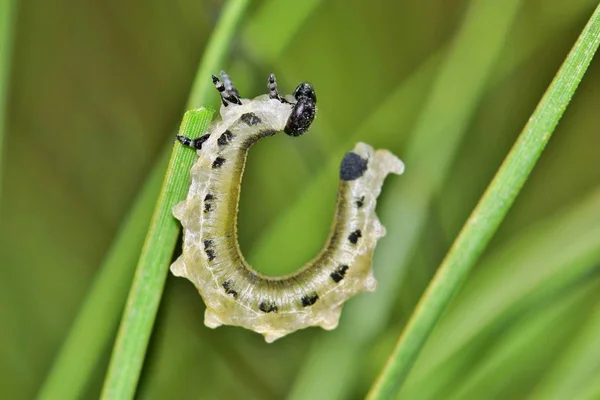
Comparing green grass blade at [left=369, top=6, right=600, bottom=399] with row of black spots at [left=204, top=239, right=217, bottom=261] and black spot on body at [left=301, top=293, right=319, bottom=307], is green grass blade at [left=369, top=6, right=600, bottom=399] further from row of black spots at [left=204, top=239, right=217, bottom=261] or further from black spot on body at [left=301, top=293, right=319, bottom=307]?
row of black spots at [left=204, top=239, right=217, bottom=261]

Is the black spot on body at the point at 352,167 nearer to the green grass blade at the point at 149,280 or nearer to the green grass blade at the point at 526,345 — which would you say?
the green grass blade at the point at 149,280

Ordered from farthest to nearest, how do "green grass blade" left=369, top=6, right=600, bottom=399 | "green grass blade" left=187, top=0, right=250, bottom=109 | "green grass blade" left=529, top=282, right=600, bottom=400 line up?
"green grass blade" left=529, top=282, right=600, bottom=400, "green grass blade" left=187, top=0, right=250, bottom=109, "green grass blade" left=369, top=6, right=600, bottom=399

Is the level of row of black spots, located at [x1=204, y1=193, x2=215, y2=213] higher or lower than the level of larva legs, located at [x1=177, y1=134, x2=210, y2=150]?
lower

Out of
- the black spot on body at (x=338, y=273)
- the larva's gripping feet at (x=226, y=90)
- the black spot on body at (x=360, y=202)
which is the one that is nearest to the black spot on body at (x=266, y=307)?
the black spot on body at (x=338, y=273)

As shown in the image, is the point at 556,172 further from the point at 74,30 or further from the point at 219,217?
the point at 74,30

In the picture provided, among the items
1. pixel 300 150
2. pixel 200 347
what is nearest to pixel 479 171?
pixel 300 150

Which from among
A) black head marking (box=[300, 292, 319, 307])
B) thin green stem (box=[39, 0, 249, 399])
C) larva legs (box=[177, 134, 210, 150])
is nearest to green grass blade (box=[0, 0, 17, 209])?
thin green stem (box=[39, 0, 249, 399])

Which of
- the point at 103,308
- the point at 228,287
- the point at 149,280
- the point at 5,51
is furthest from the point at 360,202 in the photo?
the point at 5,51
